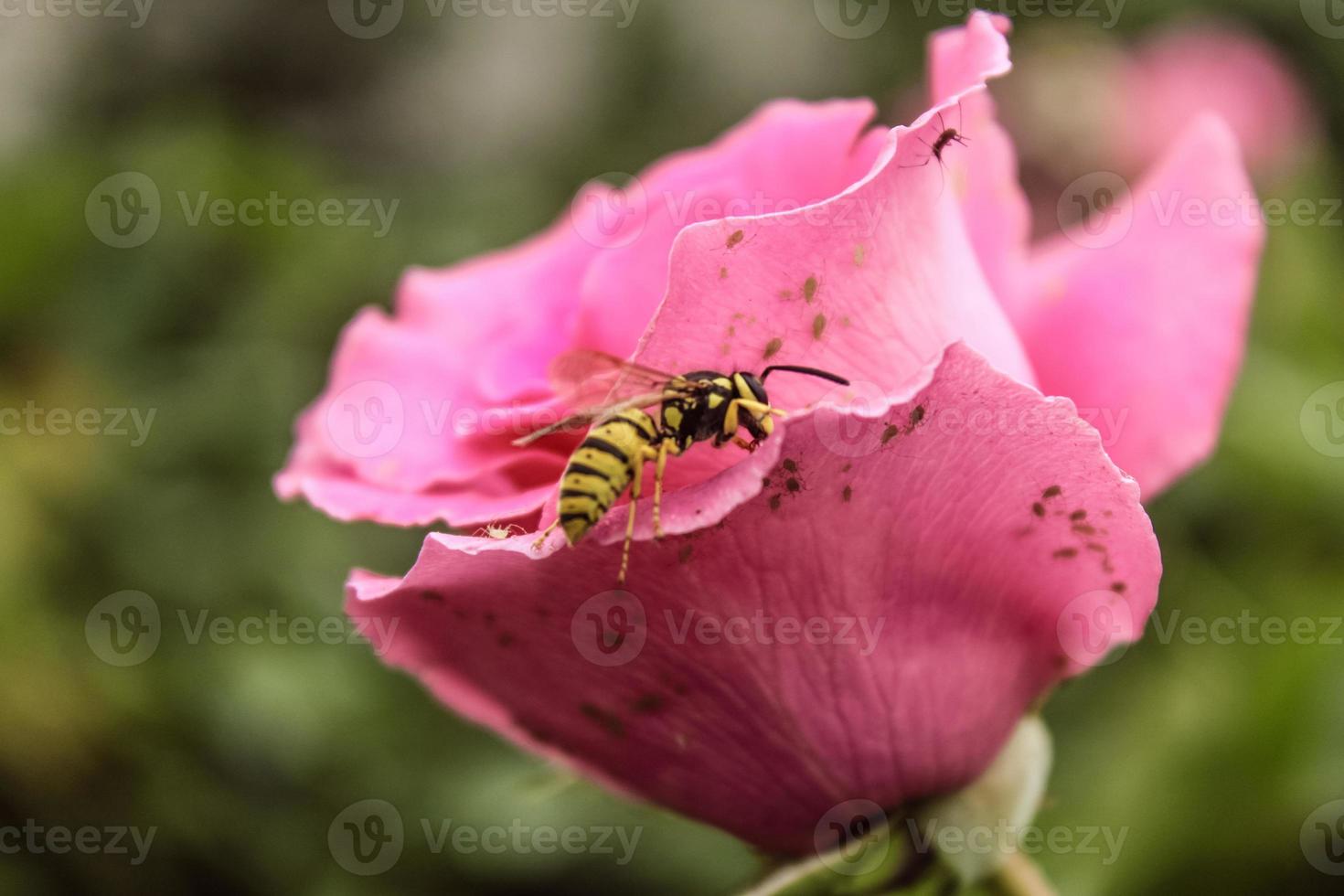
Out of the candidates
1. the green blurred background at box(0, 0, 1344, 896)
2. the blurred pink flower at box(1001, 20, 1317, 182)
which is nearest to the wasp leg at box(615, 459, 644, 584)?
the green blurred background at box(0, 0, 1344, 896)

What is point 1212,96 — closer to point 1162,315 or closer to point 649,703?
point 1162,315

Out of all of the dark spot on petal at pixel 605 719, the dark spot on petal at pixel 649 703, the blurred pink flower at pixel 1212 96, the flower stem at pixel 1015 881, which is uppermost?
the dark spot on petal at pixel 649 703

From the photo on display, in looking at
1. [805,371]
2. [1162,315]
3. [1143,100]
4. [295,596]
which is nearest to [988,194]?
[1162,315]

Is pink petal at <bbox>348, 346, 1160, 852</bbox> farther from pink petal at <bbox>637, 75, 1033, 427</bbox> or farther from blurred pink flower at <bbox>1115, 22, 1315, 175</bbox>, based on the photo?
blurred pink flower at <bbox>1115, 22, 1315, 175</bbox>

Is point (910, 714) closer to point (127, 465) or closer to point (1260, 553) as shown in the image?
point (1260, 553)

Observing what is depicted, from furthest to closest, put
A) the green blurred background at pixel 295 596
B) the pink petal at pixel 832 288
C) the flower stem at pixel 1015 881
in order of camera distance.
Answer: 1. the green blurred background at pixel 295 596
2. the flower stem at pixel 1015 881
3. the pink petal at pixel 832 288

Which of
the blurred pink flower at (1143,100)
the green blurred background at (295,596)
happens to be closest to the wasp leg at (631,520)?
the green blurred background at (295,596)

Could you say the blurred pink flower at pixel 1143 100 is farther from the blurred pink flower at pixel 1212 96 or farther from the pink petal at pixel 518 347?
the pink petal at pixel 518 347

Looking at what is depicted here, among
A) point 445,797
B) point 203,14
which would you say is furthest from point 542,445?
point 203,14
